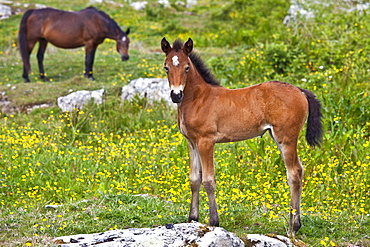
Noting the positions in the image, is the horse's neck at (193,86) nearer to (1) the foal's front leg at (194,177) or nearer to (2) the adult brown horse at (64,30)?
(1) the foal's front leg at (194,177)

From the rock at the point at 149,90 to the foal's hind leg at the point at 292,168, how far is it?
607 centimetres

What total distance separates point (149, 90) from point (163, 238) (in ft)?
23.3

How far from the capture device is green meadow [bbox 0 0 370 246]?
6.18 m

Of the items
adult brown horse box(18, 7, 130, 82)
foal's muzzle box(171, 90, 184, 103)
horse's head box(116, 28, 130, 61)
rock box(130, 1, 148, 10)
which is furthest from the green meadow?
rock box(130, 1, 148, 10)

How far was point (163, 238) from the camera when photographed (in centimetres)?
490

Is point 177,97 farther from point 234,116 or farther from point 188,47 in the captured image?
point 234,116

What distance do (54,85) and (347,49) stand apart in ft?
25.5

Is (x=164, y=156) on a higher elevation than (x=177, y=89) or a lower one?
lower

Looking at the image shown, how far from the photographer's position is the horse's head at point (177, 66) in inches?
203

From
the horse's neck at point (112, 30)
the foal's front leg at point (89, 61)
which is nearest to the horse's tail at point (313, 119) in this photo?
the foal's front leg at point (89, 61)

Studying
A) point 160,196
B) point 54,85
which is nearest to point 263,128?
point 160,196

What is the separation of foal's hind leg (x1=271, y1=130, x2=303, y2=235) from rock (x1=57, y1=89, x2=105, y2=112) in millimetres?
6700

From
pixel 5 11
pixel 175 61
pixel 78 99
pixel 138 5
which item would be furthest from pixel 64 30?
pixel 138 5

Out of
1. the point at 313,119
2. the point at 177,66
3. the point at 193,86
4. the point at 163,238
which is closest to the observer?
the point at 163,238
